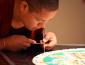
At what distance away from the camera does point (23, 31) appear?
1.02m

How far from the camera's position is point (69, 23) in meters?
1.04

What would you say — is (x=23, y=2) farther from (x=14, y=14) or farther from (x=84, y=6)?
(x=84, y=6)

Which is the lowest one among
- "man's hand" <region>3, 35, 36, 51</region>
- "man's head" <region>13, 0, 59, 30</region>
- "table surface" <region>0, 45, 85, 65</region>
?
"table surface" <region>0, 45, 85, 65</region>

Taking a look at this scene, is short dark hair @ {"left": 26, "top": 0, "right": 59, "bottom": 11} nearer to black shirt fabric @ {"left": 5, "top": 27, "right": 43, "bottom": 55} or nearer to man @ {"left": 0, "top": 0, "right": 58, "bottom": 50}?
man @ {"left": 0, "top": 0, "right": 58, "bottom": 50}

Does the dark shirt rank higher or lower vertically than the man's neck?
lower

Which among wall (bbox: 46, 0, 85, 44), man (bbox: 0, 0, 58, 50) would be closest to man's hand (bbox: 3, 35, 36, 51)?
man (bbox: 0, 0, 58, 50)

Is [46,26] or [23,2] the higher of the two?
[23,2]

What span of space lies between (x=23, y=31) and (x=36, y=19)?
0.27 feet

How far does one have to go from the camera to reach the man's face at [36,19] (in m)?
0.99

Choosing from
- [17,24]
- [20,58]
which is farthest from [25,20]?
[20,58]

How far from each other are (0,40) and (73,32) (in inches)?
13.0

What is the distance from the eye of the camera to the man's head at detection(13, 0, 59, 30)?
99 cm

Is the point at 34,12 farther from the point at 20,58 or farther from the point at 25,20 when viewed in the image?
the point at 20,58

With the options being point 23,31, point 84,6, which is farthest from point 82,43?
point 23,31
